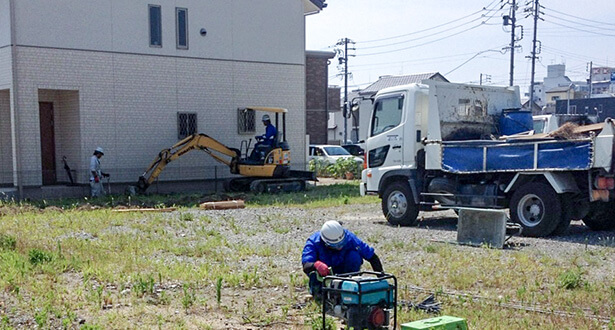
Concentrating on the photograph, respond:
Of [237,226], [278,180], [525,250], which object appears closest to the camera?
[525,250]

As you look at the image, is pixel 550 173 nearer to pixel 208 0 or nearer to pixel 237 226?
pixel 237 226

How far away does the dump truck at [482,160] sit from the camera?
38.9ft

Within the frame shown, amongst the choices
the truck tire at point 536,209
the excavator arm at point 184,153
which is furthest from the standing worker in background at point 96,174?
the truck tire at point 536,209

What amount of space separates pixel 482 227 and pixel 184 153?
483 inches

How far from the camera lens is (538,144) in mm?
12148

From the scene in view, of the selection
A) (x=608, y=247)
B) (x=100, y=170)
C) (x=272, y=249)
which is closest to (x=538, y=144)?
(x=608, y=247)

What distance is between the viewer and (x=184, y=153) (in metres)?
21.6

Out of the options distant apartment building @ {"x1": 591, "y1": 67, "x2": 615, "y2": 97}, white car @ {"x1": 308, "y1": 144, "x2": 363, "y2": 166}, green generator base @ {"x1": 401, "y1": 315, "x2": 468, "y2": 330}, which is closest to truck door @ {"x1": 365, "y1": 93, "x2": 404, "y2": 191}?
green generator base @ {"x1": 401, "y1": 315, "x2": 468, "y2": 330}

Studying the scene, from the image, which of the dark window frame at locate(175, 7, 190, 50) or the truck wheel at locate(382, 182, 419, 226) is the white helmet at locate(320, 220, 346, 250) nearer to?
the truck wheel at locate(382, 182, 419, 226)

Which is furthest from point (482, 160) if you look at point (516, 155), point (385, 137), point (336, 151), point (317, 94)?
point (317, 94)

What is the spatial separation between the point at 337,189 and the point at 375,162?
8252 mm

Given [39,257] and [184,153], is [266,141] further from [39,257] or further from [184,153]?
[39,257]

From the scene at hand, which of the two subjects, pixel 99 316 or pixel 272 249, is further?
pixel 272 249

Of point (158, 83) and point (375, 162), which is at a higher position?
point (158, 83)
